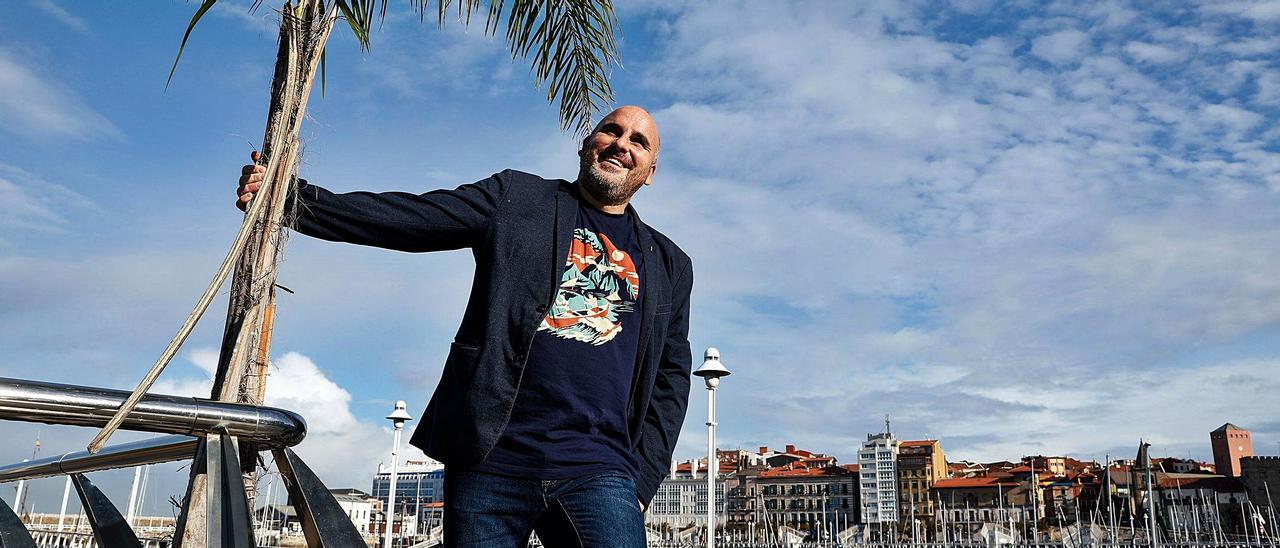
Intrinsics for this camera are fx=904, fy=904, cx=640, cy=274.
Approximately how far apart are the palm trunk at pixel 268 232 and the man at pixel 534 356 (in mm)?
61

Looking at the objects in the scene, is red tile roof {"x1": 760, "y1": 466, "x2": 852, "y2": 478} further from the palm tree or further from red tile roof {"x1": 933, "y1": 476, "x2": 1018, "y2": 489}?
the palm tree

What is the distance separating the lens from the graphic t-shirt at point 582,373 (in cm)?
168

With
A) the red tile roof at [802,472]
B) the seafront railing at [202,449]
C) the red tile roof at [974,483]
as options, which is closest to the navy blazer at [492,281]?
the seafront railing at [202,449]

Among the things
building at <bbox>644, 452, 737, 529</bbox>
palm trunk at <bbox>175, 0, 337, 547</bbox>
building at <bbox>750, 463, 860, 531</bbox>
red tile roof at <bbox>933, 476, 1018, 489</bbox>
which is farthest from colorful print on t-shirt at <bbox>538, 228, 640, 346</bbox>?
building at <bbox>644, 452, 737, 529</bbox>

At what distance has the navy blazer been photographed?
1623 mm

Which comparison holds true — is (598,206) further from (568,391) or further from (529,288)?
(568,391)

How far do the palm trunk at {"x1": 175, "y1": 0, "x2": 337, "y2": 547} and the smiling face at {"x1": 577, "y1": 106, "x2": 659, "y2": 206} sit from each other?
0.60 m

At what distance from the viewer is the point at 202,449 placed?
130 cm

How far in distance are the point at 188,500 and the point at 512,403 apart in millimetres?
562

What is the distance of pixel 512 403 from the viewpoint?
166 centimetres

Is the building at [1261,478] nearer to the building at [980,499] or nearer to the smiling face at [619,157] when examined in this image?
the building at [980,499]

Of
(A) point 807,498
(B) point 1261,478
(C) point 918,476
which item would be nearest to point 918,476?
(C) point 918,476

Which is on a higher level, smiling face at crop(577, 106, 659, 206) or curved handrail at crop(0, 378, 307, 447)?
smiling face at crop(577, 106, 659, 206)

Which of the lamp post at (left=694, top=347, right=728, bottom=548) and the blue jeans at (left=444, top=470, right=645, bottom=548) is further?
the lamp post at (left=694, top=347, right=728, bottom=548)
